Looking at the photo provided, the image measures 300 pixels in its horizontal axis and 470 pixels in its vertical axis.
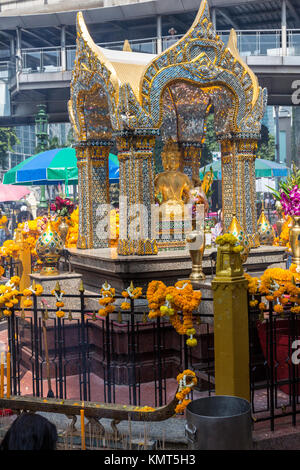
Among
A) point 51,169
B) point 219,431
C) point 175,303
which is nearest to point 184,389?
point 219,431

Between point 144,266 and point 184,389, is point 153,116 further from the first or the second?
point 184,389

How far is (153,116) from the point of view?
8.87 metres

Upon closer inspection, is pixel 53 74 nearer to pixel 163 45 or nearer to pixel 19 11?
pixel 163 45

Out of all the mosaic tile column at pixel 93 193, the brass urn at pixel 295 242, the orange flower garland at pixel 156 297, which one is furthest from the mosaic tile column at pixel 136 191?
the orange flower garland at pixel 156 297

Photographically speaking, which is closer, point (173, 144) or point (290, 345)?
point (290, 345)

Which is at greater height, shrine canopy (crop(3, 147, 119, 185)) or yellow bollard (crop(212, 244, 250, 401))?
shrine canopy (crop(3, 147, 119, 185))

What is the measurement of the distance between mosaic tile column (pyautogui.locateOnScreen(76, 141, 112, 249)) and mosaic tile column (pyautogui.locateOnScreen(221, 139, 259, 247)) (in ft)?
7.81

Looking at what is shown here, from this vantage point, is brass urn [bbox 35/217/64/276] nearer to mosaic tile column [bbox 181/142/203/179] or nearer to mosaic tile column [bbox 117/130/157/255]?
mosaic tile column [bbox 117/130/157/255]

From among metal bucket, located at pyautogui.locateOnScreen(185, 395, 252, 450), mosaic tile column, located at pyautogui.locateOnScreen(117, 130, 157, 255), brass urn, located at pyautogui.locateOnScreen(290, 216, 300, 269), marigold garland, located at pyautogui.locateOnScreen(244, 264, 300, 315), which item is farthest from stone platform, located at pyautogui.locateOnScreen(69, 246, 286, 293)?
metal bucket, located at pyautogui.locateOnScreen(185, 395, 252, 450)

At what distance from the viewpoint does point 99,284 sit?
9531 millimetres

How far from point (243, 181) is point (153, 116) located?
2414mm

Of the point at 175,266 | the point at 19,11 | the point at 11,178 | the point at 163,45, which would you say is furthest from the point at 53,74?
the point at 175,266

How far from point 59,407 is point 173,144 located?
7.90 meters

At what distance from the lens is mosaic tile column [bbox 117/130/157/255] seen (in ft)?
29.1
